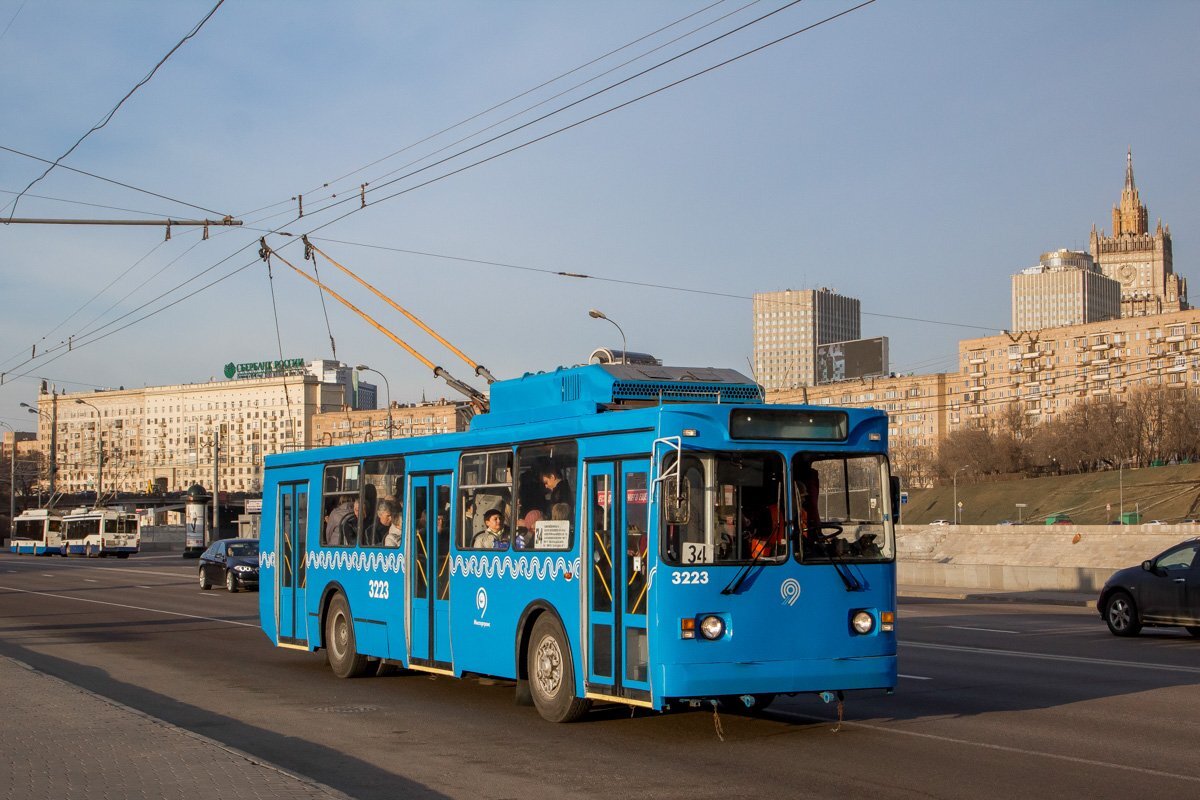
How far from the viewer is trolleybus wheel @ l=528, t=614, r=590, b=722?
11.0 metres

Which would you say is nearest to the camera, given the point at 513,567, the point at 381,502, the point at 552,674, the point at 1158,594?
the point at 552,674

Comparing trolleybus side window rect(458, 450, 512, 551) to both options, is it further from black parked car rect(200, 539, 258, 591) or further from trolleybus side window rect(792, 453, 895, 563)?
black parked car rect(200, 539, 258, 591)

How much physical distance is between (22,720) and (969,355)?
514 ft

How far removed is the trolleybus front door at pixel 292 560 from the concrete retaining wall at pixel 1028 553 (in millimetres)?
22023

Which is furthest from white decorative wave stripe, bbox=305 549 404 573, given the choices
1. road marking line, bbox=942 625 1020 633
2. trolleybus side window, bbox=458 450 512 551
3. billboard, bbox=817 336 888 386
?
billboard, bbox=817 336 888 386

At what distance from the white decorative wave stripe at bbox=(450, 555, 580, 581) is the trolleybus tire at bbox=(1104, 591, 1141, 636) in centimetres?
1182

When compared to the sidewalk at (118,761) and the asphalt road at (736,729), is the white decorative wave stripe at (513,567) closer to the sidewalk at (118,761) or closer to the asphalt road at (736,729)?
the asphalt road at (736,729)

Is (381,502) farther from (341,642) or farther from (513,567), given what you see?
(513,567)

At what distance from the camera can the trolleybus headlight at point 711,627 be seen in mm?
9805

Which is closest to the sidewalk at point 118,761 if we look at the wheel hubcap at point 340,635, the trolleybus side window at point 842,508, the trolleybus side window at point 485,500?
the trolleybus side window at point 485,500

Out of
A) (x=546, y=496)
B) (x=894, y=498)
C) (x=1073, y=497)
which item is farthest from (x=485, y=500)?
(x=1073, y=497)

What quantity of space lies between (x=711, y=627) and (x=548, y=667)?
6.74 ft

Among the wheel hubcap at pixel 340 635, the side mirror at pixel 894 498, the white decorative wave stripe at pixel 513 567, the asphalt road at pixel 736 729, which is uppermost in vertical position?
the side mirror at pixel 894 498

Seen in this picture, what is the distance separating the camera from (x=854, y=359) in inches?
4884
